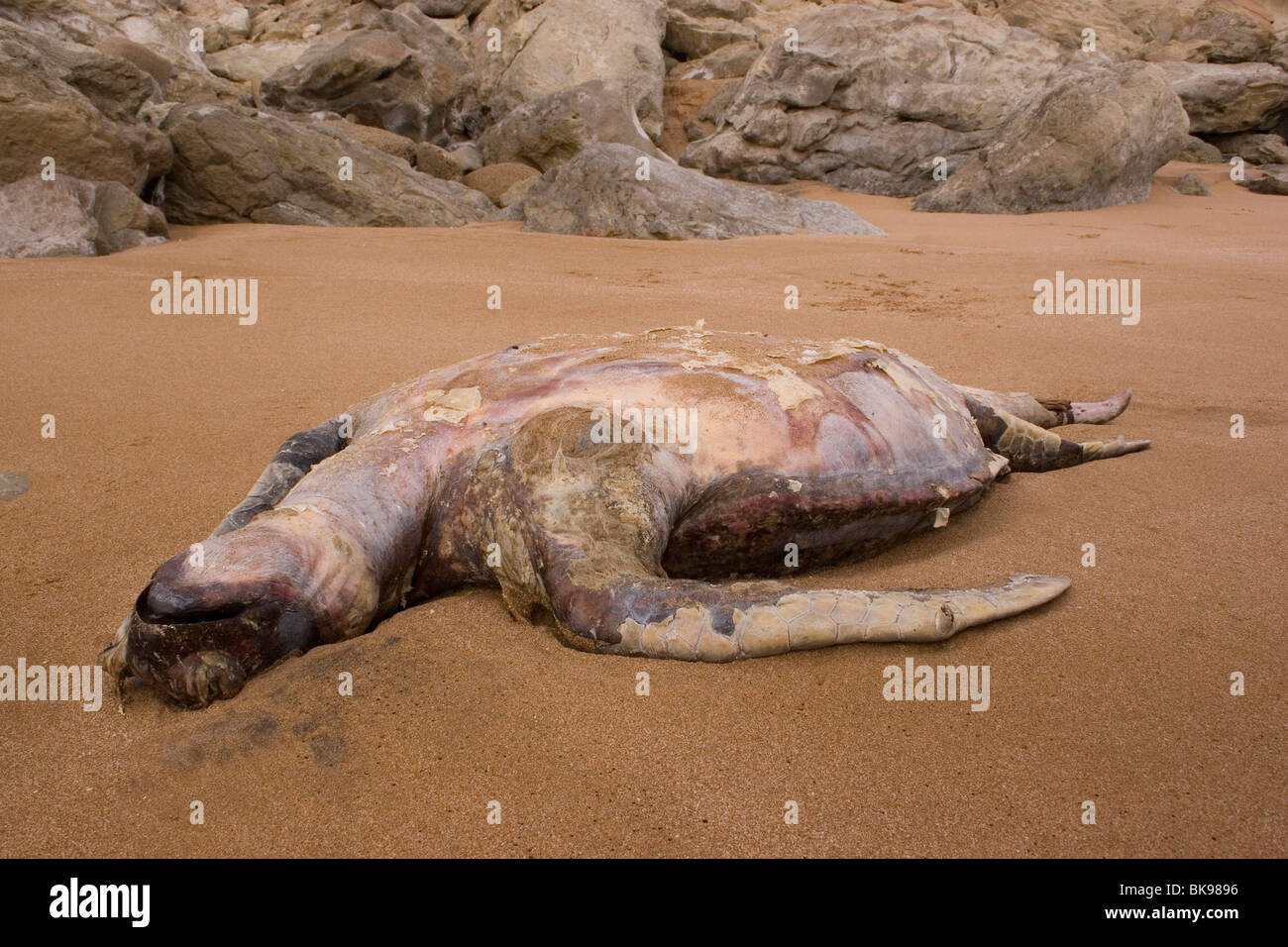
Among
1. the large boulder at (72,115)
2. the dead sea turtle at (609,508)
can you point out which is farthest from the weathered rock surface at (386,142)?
the dead sea turtle at (609,508)

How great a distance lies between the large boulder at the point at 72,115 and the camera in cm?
677

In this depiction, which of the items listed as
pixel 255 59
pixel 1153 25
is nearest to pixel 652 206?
pixel 255 59

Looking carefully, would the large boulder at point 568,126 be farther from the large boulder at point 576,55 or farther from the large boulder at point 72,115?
the large boulder at point 72,115

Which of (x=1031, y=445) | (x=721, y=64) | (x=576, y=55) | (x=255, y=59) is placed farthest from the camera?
(x=255, y=59)

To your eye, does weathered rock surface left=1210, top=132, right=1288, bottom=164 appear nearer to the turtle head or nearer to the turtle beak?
the turtle head

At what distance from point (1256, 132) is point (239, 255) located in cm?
1501

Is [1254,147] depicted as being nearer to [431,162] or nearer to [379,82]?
[431,162]

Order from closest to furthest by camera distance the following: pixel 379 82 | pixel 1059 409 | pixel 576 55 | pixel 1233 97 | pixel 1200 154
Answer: pixel 1059 409, pixel 379 82, pixel 576 55, pixel 1200 154, pixel 1233 97

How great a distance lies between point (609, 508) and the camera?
7.97 feet

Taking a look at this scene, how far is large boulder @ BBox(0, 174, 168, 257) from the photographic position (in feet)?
21.6

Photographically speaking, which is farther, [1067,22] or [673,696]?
[1067,22]

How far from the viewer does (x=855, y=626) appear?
6.91 feet

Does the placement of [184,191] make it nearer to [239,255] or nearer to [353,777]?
[239,255]

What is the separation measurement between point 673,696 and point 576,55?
1351cm
